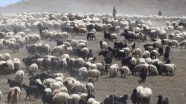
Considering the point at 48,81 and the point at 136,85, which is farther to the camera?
the point at 136,85

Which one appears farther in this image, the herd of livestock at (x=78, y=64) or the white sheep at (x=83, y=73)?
the white sheep at (x=83, y=73)

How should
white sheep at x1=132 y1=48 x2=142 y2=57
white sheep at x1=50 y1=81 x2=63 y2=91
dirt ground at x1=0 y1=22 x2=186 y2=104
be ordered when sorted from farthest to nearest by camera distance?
white sheep at x1=132 y1=48 x2=142 y2=57 < dirt ground at x1=0 y1=22 x2=186 y2=104 < white sheep at x1=50 y1=81 x2=63 y2=91

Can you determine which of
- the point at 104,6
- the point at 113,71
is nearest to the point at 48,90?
the point at 113,71

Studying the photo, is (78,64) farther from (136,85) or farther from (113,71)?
(136,85)

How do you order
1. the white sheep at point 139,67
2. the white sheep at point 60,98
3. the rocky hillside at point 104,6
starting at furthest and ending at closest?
the rocky hillside at point 104,6
the white sheep at point 139,67
the white sheep at point 60,98

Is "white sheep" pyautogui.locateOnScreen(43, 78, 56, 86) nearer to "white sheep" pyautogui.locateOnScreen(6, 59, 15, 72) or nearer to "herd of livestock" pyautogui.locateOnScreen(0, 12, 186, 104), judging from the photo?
"herd of livestock" pyautogui.locateOnScreen(0, 12, 186, 104)

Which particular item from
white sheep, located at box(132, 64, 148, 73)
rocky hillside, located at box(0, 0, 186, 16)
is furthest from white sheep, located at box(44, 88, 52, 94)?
rocky hillside, located at box(0, 0, 186, 16)

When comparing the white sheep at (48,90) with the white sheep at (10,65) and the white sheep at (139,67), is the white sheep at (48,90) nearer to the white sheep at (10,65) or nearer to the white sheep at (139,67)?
the white sheep at (10,65)

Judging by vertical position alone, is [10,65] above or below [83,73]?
above

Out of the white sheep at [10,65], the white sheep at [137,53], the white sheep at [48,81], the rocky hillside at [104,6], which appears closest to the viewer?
the white sheep at [48,81]

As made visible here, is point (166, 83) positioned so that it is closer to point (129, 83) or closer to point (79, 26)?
point (129, 83)

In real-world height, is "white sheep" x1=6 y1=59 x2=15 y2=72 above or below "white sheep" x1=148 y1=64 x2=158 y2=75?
above

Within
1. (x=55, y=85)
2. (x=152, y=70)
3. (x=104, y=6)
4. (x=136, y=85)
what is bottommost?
(x=136, y=85)

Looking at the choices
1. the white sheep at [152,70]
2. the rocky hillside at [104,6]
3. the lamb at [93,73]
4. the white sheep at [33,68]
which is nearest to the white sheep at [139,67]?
the white sheep at [152,70]
